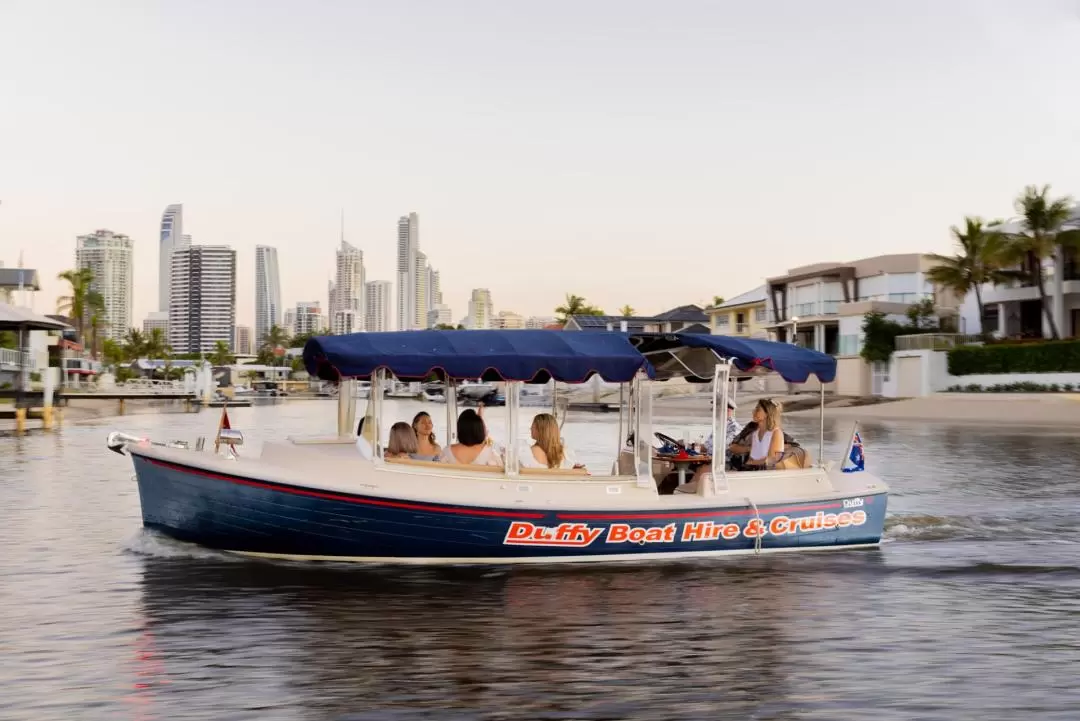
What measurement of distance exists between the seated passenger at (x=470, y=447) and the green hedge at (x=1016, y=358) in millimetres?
47705

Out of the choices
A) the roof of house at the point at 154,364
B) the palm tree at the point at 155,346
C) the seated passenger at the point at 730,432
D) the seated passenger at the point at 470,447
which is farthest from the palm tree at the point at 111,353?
the seated passenger at the point at 470,447

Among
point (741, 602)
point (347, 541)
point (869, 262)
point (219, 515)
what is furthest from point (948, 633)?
point (869, 262)

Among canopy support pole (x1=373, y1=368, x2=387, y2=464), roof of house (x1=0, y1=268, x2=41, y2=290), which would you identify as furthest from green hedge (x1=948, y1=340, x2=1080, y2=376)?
roof of house (x1=0, y1=268, x2=41, y2=290)

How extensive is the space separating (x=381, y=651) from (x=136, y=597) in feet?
11.1

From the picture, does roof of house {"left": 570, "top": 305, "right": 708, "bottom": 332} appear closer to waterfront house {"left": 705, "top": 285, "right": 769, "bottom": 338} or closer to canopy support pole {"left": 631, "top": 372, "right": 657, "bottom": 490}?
waterfront house {"left": 705, "top": 285, "right": 769, "bottom": 338}

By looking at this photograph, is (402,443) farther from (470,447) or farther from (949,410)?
(949,410)

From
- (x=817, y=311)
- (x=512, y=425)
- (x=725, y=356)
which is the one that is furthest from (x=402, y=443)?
(x=817, y=311)

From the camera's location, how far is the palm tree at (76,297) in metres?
119

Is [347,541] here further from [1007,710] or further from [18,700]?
[1007,710]

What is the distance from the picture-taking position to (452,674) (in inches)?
315

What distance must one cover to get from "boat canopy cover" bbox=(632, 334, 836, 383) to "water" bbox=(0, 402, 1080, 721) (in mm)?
2233

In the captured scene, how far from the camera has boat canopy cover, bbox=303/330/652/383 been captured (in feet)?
36.2

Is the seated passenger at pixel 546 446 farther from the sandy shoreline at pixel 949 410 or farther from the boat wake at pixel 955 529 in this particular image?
the sandy shoreline at pixel 949 410

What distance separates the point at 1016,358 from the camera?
55.1 metres
